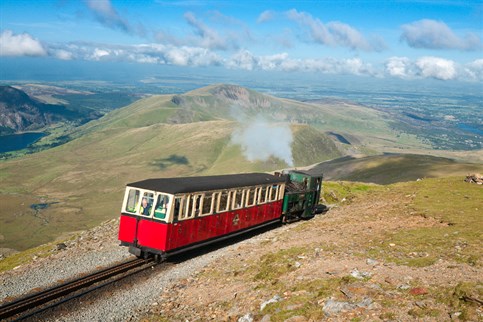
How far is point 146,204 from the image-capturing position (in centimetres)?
2464

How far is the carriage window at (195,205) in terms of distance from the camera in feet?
83.4

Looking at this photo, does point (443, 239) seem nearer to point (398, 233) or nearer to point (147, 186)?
point (398, 233)

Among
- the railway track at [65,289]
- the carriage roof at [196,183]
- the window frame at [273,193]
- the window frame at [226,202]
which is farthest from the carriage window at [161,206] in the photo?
the window frame at [273,193]

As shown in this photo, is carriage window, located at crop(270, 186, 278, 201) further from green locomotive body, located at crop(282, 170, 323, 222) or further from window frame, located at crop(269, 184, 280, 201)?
green locomotive body, located at crop(282, 170, 323, 222)

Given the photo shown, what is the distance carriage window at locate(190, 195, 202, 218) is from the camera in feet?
83.4

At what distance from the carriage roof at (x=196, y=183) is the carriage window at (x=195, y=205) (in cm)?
46

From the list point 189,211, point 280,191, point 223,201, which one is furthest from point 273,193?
point 189,211

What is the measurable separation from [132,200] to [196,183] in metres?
3.84

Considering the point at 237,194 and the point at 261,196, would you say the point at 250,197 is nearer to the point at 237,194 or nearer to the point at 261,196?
the point at 261,196

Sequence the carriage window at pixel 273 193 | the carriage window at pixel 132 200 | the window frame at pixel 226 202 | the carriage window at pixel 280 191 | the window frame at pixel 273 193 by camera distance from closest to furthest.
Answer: the carriage window at pixel 132 200 < the window frame at pixel 226 202 < the window frame at pixel 273 193 < the carriage window at pixel 273 193 < the carriage window at pixel 280 191

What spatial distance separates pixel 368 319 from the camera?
13.8 meters

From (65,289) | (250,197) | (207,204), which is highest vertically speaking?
(207,204)

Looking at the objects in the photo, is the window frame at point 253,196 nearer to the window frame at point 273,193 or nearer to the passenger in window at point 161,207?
the window frame at point 273,193

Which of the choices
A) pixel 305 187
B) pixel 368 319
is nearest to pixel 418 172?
pixel 305 187
